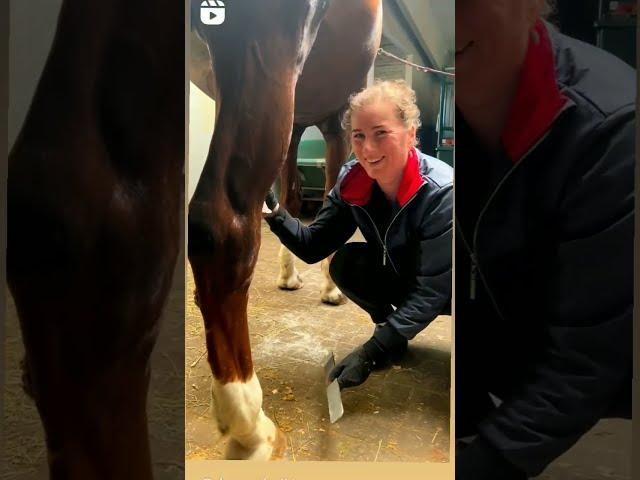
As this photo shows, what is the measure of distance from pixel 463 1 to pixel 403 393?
1.06 meters

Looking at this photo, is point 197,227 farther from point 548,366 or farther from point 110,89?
point 548,366

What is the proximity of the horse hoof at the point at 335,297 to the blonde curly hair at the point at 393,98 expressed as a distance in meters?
0.45

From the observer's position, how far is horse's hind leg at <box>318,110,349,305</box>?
48.8 inches

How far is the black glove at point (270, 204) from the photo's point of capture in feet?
4.23

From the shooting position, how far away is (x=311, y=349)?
129 cm

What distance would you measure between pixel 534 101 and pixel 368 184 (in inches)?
18.6

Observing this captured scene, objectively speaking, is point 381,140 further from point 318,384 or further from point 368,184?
point 318,384

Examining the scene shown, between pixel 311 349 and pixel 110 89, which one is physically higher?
pixel 110 89

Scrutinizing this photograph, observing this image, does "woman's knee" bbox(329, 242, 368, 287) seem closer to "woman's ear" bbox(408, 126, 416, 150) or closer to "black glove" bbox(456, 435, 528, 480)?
"woman's ear" bbox(408, 126, 416, 150)

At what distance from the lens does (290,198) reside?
1.29m

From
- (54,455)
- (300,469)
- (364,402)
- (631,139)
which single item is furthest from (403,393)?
(54,455)

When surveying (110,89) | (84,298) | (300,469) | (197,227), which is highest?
(110,89)

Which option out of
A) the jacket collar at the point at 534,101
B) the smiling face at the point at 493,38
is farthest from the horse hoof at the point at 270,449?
the smiling face at the point at 493,38

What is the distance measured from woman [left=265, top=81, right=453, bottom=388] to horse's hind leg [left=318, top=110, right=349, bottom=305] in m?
0.02
